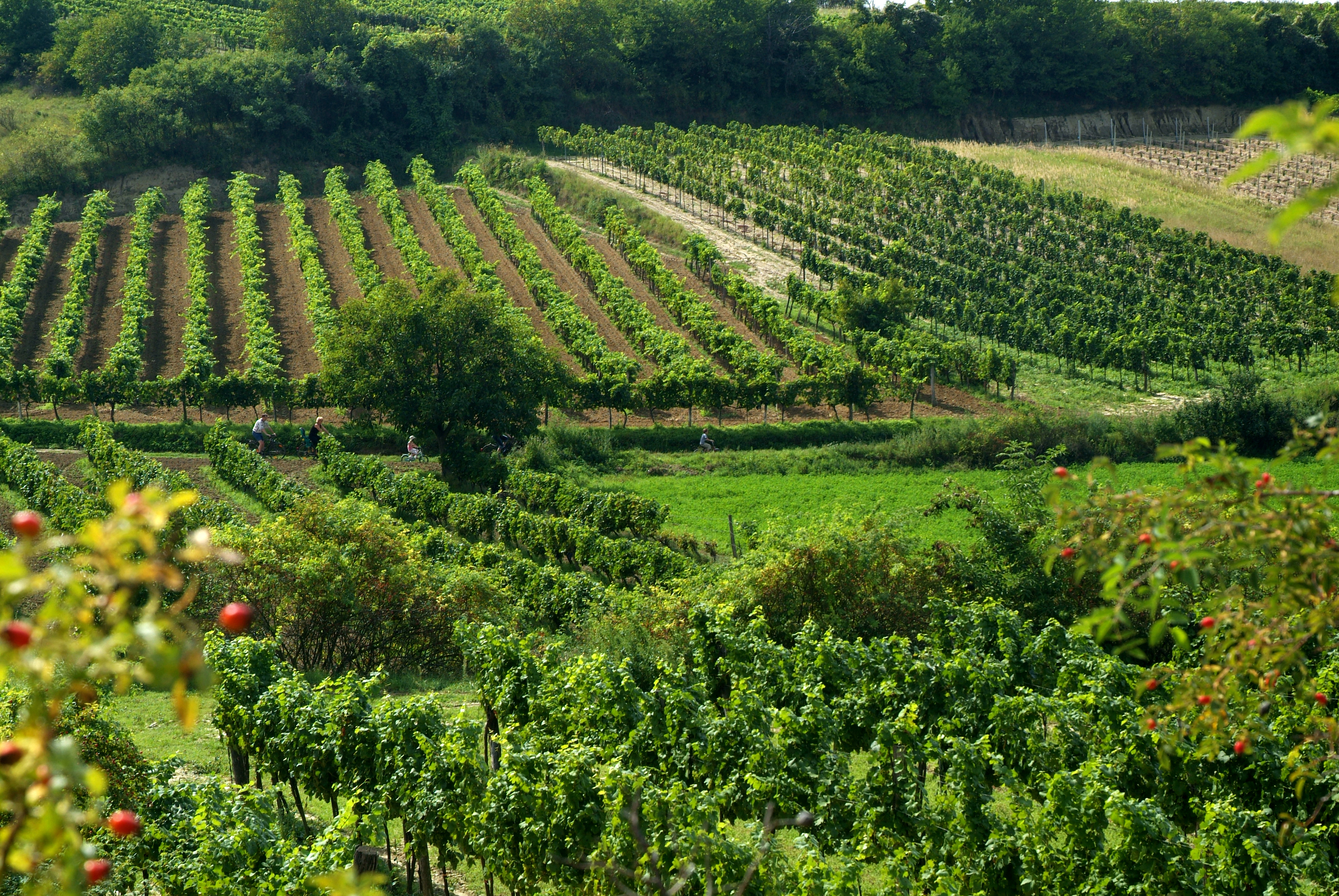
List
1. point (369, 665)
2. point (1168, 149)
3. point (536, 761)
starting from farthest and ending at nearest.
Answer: point (1168, 149) < point (369, 665) < point (536, 761)

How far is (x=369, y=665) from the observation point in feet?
66.2

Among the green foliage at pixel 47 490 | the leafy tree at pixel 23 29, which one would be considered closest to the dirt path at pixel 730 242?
the green foliage at pixel 47 490

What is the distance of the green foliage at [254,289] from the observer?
37.8 m

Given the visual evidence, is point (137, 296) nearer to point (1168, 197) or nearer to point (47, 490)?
point (47, 490)

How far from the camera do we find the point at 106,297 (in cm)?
4684

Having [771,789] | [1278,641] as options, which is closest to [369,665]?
[771,789]

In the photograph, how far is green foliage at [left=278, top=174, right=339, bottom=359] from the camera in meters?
41.5

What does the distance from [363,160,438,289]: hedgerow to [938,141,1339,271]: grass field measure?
3723 cm

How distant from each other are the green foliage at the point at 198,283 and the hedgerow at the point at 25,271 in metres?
5.83

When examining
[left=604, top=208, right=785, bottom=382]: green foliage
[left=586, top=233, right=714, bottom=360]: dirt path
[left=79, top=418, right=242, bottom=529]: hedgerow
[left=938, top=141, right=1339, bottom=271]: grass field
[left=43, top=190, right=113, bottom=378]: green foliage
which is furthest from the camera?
[left=938, top=141, right=1339, bottom=271]: grass field

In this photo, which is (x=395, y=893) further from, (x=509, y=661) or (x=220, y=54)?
(x=220, y=54)

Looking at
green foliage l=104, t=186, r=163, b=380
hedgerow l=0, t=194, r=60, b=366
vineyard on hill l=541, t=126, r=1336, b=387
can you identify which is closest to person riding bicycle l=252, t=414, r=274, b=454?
green foliage l=104, t=186, r=163, b=380

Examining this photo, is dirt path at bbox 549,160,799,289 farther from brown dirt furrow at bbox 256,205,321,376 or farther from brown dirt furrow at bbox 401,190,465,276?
brown dirt furrow at bbox 256,205,321,376

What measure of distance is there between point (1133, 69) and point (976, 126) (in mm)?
16075
